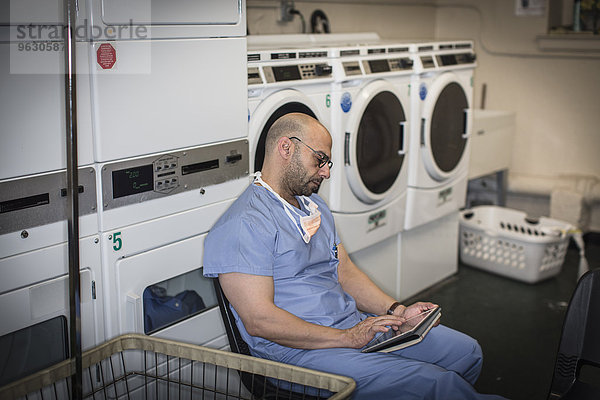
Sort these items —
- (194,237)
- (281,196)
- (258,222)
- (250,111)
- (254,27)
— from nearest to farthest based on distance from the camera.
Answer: (258,222) < (281,196) < (194,237) < (250,111) < (254,27)

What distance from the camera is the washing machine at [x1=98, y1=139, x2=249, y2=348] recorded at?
7.05 ft

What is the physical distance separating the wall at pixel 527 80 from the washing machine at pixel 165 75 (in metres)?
2.53

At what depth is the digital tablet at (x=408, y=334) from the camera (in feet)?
6.43

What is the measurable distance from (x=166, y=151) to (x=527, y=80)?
3801 millimetres

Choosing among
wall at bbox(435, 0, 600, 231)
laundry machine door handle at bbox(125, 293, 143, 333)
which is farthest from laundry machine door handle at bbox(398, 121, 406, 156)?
wall at bbox(435, 0, 600, 231)

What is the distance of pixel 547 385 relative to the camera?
2.98 m

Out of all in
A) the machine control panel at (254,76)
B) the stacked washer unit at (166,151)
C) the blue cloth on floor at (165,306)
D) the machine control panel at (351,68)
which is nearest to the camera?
the stacked washer unit at (166,151)

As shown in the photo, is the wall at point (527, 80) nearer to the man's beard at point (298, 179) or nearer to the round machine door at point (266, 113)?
the round machine door at point (266, 113)

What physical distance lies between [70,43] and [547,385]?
2459mm

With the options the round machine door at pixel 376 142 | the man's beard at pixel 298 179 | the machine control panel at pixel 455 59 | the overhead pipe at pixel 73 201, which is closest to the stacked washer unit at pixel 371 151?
the round machine door at pixel 376 142

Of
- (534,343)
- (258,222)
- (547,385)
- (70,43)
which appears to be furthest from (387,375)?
(534,343)

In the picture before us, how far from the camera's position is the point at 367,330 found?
1999 mm

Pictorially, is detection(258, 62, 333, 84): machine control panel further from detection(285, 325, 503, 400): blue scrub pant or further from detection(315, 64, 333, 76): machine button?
detection(285, 325, 503, 400): blue scrub pant

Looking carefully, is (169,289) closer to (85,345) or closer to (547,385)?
(85,345)
